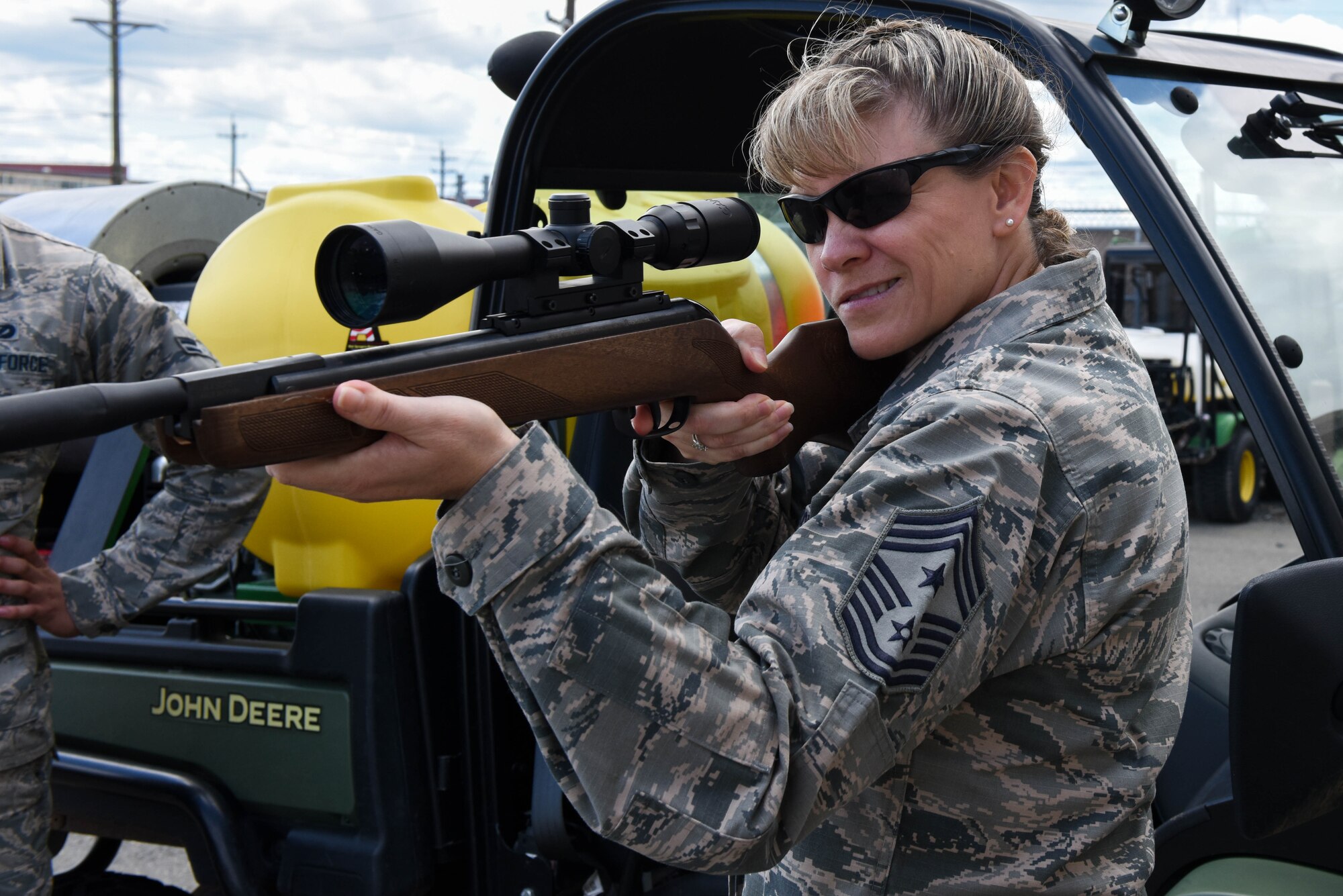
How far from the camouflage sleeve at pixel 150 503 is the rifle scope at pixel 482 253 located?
4.97 ft

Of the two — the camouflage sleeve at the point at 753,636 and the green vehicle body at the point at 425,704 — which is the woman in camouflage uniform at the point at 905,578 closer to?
the camouflage sleeve at the point at 753,636

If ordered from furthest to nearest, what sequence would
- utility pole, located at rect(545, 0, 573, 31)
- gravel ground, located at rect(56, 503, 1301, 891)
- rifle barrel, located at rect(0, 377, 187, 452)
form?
utility pole, located at rect(545, 0, 573, 31) < gravel ground, located at rect(56, 503, 1301, 891) < rifle barrel, located at rect(0, 377, 187, 452)

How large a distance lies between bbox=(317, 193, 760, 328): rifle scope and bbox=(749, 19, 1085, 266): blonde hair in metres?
0.20

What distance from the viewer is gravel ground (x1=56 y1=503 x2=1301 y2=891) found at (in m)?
4.61

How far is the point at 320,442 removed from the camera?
119cm

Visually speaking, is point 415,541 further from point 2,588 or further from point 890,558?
point 890,558

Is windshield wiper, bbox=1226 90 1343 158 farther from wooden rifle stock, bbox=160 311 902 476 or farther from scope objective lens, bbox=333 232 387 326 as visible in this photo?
scope objective lens, bbox=333 232 387 326

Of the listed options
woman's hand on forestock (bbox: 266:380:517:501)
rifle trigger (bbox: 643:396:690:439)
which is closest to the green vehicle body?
rifle trigger (bbox: 643:396:690:439)

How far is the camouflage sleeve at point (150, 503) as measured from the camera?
265cm

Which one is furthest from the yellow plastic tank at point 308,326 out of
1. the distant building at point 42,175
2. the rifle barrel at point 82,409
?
the distant building at point 42,175

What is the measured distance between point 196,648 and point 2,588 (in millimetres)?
435

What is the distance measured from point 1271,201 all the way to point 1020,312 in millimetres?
959

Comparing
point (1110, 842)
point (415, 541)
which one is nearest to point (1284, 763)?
point (1110, 842)

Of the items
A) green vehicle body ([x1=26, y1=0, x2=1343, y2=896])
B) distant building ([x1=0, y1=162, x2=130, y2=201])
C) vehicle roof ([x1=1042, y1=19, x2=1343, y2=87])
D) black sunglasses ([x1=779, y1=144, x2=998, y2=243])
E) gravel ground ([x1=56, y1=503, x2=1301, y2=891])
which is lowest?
distant building ([x1=0, y1=162, x2=130, y2=201])
